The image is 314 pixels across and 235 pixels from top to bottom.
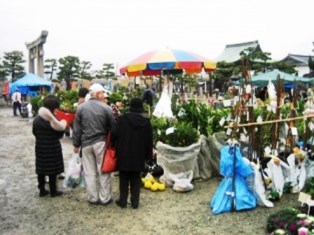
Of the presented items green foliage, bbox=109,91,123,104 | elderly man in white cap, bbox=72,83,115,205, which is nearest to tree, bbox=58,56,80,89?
green foliage, bbox=109,91,123,104

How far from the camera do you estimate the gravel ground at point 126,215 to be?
14.5 ft

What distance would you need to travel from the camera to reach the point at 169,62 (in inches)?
328

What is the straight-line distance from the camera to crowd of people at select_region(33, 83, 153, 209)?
5.03 meters

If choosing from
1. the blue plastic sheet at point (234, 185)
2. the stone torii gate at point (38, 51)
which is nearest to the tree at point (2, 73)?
the stone torii gate at point (38, 51)

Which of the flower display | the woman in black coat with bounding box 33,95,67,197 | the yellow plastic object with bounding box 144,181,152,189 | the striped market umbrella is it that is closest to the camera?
the flower display

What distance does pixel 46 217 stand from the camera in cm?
485

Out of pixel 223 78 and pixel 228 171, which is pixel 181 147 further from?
pixel 223 78

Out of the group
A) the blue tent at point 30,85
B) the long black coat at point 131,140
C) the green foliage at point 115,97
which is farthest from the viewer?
the blue tent at point 30,85

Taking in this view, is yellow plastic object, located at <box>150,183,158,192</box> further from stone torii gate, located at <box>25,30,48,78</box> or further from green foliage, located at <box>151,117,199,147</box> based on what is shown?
stone torii gate, located at <box>25,30,48,78</box>

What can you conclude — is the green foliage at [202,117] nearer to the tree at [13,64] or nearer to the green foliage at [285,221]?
the green foliage at [285,221]

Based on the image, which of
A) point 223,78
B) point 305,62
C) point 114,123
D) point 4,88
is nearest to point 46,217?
point 114,123

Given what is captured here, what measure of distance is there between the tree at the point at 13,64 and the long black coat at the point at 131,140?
37.2 metres

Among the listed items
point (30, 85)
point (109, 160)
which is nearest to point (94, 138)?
point (109, 160)

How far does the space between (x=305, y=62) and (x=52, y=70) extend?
83.9 feet
